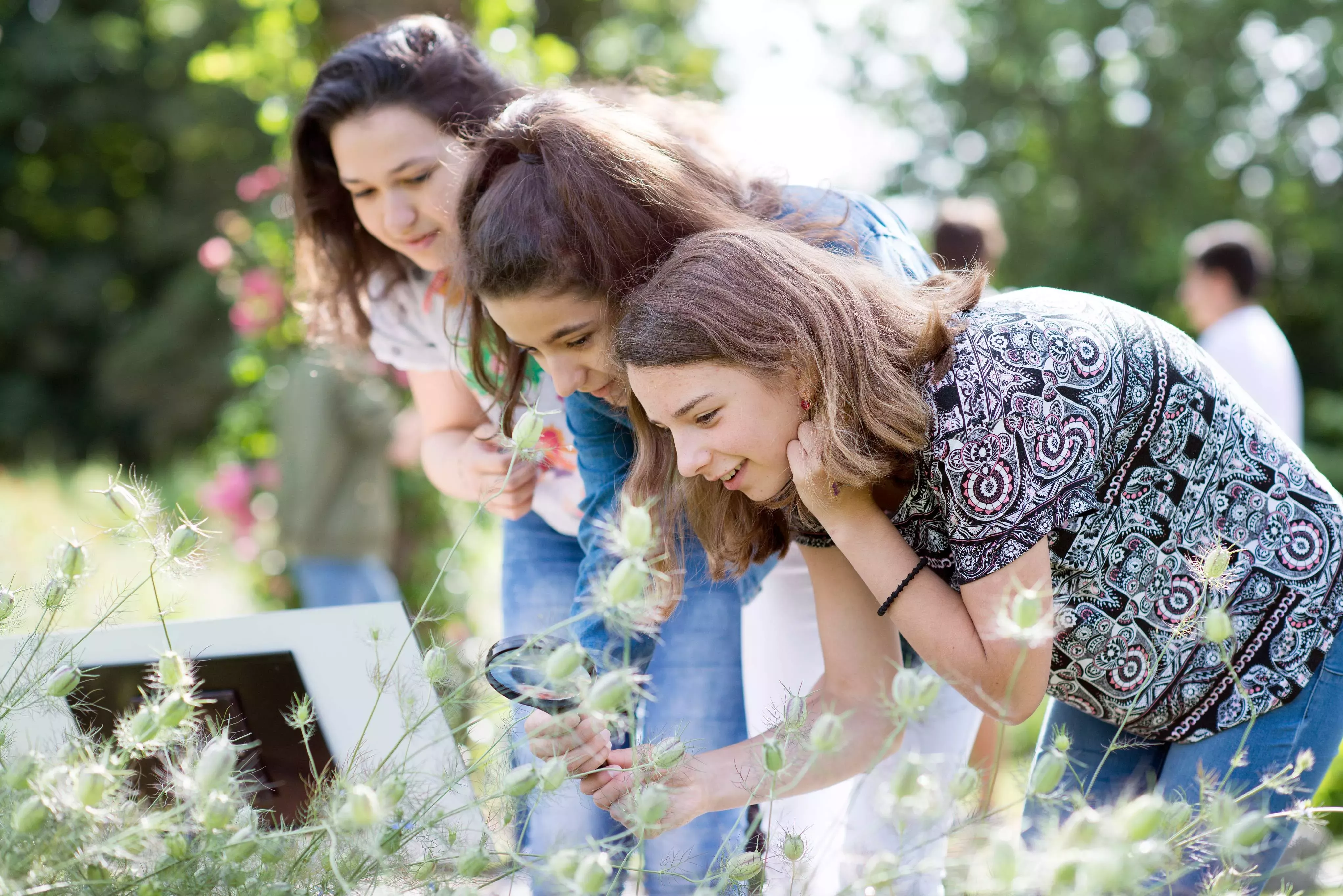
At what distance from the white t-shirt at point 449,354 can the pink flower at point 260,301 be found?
2.39 m

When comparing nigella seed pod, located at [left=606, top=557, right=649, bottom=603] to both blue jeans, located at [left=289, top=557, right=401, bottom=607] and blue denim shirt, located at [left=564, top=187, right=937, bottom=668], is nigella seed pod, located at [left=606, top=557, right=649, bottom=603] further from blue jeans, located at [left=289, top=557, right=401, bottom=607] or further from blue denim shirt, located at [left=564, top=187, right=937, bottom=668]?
blue jeans, located at [left=289, top=557, right=401, bottom=607]

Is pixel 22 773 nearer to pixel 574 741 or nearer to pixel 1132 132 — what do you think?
pixel 574 741

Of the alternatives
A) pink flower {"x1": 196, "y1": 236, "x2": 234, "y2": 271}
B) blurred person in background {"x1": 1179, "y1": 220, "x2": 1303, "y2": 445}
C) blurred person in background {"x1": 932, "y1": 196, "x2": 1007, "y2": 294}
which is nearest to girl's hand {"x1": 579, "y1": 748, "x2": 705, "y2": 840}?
blurred person in background {"x1": 932, "y1": 196, "x2": 1007, "y2": 294}

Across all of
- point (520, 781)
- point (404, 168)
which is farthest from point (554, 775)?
point (404, 168)

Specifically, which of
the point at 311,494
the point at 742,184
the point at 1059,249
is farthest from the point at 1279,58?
the point at 742,184

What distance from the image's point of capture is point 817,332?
1297 millimetres

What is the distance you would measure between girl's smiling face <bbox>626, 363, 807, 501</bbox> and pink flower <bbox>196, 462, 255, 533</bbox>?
431 centimetres

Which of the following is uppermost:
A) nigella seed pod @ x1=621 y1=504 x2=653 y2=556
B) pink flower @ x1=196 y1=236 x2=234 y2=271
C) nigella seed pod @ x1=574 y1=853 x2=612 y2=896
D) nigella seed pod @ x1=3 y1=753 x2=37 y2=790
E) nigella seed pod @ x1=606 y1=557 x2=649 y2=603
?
nigella seed pod @ x1=621 y1=504 x2=653 y2=556

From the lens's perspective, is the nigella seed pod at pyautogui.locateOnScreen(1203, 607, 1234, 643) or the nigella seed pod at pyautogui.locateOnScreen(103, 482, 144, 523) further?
the nigella seed pod at pyautogui.locateOnScreen(103, 482, 144, 523)

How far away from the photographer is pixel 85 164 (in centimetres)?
1527

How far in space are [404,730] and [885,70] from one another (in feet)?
45.1

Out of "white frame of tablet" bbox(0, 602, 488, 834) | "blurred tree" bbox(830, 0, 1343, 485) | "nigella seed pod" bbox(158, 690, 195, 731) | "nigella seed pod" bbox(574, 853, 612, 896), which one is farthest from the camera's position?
"blurred tree" bbox(830, 0, 1343, 485)

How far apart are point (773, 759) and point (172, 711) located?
45cm

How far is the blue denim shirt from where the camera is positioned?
1.57 meters
